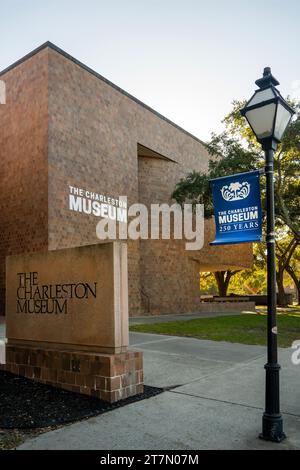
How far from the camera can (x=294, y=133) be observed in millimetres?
17188

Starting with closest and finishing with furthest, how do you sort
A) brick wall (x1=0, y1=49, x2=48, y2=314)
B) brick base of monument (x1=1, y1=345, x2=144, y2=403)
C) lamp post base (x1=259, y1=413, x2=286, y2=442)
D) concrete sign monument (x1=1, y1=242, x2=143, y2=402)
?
lamp post base (x1=259, y1=413, x2=286, y2=442) → brick base of monument (x1=1, y1=345, x2=144, y2=403) → concrete sign monument (x1=1, y1=242, x2=143, y2=402) → brick wall (x1=0, y1=49, x2=48, y2=314)

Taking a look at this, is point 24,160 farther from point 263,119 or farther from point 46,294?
point 263,119

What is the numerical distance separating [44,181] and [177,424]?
14.7m

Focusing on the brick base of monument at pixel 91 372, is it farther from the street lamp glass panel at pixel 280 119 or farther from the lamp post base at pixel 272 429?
the street lamp glass panel at pixel 280 119

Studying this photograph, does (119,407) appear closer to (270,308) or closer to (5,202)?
(270,308)

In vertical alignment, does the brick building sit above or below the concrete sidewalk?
above

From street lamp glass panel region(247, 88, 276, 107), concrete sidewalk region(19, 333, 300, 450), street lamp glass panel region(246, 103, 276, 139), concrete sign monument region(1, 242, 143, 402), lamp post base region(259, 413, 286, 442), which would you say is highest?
street lamp glass panel region(247, 88, 276, 107)

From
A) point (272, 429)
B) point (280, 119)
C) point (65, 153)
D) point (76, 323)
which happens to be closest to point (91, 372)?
point (76, 323)

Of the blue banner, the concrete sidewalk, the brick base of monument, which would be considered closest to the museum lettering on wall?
the brick base of monument

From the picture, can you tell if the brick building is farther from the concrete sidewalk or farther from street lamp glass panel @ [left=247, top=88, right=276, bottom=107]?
street lamp glass panel @ [left=247, top=88, right=276, bottom=107]

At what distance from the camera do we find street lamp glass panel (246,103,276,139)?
492cm

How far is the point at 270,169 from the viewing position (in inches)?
200

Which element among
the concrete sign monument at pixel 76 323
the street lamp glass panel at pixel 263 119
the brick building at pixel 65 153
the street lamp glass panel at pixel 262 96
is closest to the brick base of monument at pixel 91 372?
the concrete sign monument at pixel 76 323

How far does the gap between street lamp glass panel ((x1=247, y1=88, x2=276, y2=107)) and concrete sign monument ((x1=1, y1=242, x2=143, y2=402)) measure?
105 inches
